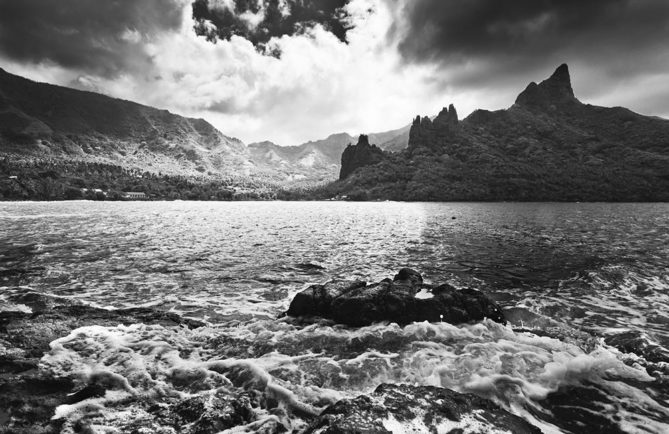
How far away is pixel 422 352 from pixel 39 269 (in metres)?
31.2

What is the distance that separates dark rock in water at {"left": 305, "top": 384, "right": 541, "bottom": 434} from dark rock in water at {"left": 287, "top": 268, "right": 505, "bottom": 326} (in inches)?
302

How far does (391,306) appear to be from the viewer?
1625 cm

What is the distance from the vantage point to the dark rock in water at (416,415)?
6770 mm

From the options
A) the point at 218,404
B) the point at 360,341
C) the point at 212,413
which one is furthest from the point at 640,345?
the point at 212,413

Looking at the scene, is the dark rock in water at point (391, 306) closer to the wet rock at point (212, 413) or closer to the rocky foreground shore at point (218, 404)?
the rocky foreground shore at point (218, 404)

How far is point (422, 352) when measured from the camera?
1259 centimetres

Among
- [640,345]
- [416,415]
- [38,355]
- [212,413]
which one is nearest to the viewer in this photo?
[416,415]

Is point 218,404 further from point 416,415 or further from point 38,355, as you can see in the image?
point 38,355

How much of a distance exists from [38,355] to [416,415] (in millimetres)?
12889

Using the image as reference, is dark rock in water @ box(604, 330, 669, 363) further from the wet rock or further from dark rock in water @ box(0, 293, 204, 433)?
dark rock in water @ box(0, 293, 204, 433)

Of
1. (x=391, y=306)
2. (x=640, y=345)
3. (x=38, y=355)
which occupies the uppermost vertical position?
(x=391, y=306)

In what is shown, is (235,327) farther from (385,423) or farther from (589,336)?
(589,336)

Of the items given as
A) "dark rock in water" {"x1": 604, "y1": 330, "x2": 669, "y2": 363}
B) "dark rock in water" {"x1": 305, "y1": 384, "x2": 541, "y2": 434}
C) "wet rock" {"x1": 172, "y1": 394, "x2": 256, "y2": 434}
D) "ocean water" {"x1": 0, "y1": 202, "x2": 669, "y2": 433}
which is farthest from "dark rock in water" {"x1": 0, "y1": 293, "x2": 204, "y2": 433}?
"dark rock in water" {"x1": 604, "y1": 330, "x2": 669, "y2": 363}

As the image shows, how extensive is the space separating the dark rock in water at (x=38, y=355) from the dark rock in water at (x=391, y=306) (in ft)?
20.4
